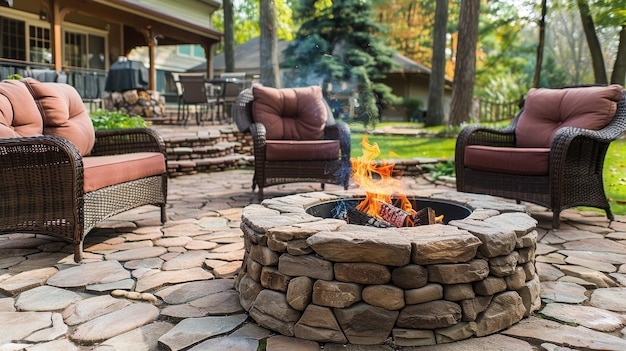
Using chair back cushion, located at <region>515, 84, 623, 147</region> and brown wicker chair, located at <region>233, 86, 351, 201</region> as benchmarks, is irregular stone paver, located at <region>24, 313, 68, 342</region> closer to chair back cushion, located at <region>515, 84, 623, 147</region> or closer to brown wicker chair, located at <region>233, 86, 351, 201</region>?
brown wicker chair, located at <region>233, 86, 351, 201</region>

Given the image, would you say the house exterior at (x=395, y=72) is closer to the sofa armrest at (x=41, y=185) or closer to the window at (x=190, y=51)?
the window at (x=190, y=51)

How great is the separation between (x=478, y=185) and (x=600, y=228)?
897 mm

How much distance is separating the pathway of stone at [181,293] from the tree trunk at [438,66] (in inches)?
365

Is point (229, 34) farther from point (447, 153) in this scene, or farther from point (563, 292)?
point (563, 292)

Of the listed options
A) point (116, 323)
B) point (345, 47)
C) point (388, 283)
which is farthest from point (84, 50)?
point (388, 283)

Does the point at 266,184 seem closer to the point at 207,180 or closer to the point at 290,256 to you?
the point at 207,180

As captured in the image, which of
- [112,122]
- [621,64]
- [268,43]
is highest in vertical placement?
[268,43]

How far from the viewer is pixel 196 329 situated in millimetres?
1876

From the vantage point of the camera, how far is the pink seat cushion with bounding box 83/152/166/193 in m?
2.84

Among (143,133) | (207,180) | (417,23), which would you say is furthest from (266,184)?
(417,23)

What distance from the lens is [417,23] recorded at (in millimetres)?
21781

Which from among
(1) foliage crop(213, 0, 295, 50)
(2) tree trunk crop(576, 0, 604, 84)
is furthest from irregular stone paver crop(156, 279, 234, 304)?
(1) foliage crop(213, 0, 295, 50)

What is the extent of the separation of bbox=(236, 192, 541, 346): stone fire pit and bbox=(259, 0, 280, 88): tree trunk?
7829 millimetres

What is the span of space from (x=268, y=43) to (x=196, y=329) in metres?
8.19
